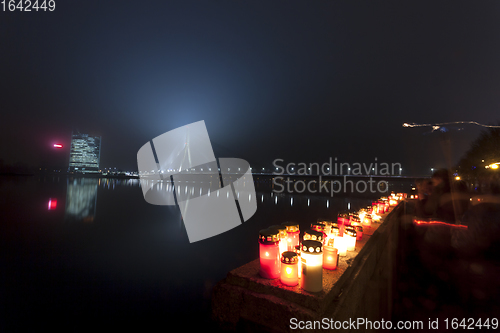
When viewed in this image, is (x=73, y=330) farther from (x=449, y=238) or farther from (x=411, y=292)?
(x=449, y=238)

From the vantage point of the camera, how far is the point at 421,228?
17.9ft

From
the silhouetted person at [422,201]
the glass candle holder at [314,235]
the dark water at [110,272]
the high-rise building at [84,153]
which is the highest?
the high-rise building at [84,153]

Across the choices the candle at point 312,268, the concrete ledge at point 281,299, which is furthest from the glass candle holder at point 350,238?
the candle at point 312,268

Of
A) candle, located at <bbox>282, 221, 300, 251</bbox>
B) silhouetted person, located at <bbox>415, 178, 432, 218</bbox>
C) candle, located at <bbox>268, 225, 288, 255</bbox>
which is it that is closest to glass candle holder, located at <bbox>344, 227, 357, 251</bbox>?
candle, located at <bbox>282, 221, 300, 251</bbox>

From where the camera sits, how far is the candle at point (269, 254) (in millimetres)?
1599

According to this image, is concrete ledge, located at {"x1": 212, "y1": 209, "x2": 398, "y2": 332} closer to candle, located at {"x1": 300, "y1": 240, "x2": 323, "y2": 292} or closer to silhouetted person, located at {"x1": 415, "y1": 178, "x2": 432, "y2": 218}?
candle, located at {"x1": 300, "y1": 240, "x2": 323, "y2": 292}

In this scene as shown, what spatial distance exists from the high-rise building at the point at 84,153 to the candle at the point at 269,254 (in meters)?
115

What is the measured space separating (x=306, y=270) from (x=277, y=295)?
269 mm

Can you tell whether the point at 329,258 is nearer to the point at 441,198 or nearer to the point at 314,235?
the point at 314,235

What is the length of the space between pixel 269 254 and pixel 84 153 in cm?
11657

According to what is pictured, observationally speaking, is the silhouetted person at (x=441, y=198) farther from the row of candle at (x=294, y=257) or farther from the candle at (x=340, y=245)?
the row of candle at (x=294, y=257)

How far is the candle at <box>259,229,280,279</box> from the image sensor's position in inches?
62.9

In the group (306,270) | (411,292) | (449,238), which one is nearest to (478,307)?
(411,292)

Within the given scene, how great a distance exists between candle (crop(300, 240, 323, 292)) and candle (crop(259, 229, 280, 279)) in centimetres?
23
